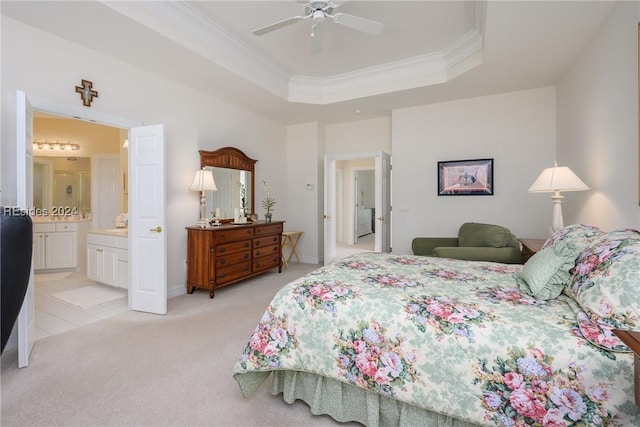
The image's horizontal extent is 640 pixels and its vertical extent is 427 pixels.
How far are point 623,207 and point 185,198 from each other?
450 cm

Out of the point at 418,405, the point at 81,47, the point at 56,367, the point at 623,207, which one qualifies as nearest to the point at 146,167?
the point at 81,47

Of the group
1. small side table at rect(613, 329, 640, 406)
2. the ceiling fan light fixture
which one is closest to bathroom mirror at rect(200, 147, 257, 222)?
the ceiling fan light fixture

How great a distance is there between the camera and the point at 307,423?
159cm

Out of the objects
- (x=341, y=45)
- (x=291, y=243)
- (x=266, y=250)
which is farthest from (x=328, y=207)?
(x=341, y=45)

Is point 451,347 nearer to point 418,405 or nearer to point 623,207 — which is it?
point 418,405

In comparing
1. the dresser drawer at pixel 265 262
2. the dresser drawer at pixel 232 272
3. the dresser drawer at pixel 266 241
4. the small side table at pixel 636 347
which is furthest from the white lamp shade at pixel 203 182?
the small side table at pixel 636 347

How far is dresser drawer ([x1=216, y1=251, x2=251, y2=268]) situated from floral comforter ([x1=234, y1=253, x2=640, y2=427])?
2.27 metres

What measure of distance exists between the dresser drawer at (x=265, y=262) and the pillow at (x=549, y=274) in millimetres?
3458

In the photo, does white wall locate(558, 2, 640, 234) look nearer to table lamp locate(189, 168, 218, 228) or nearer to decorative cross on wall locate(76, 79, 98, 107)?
table lamp locate(189, 168, 218, 228)

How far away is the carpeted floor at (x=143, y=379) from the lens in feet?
5.36

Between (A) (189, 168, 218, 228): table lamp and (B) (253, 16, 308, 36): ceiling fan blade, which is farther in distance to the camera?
(A) (189, 168, 218, 228): table lamp

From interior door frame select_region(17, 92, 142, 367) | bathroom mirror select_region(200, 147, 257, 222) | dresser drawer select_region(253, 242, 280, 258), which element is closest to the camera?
interior door frame select_region(17, 92, 142, 367)

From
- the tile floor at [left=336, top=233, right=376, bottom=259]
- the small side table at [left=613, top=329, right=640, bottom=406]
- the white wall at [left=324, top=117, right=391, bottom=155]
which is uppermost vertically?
the white wall at [left=324, top=117, right=391, bottom=155]

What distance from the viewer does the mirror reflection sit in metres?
4.36
